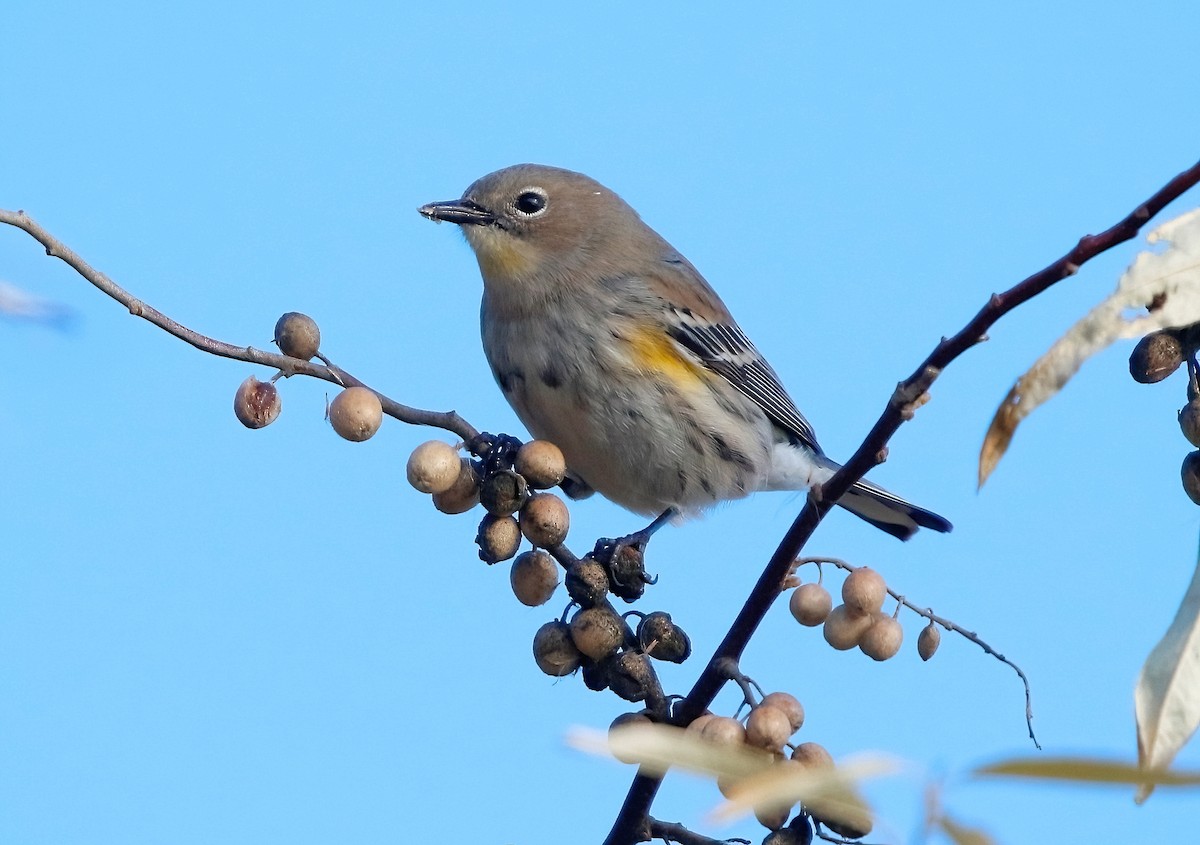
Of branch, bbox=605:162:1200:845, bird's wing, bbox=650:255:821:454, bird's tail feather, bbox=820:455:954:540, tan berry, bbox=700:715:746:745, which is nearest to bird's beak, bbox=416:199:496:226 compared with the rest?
bird's wing, bbox=650:255:821:454

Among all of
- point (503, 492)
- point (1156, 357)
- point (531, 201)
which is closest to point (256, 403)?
point (503, 492)

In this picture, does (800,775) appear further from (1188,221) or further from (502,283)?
(502,283)

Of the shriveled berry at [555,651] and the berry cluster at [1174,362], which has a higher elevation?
the berry cluster at [1174,362]

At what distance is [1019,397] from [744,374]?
4.44 metres

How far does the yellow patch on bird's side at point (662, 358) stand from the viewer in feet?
17.4

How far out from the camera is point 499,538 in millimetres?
3146

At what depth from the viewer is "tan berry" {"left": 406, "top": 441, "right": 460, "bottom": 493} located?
3.02 meters

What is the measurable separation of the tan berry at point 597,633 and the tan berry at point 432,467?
0.44m

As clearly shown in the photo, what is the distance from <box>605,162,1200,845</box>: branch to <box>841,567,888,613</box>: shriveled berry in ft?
1.49

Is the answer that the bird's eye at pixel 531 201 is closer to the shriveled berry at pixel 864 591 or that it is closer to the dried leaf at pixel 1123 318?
the shriveled berry at pixel 864 591

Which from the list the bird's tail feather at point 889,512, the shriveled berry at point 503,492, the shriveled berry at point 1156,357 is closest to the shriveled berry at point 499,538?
the shriveled berry at point 503,492

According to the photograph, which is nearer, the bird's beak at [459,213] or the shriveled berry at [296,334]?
the shriveled berry at [296,334]

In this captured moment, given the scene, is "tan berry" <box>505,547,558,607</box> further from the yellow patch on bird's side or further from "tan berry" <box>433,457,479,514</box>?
the yellow patch on bird's side

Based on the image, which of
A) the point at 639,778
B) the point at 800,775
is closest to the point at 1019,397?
the point at 800,775
